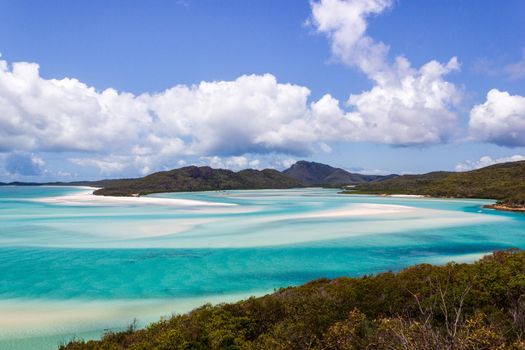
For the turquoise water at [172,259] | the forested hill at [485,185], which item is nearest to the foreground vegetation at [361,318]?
the turquoise water at [172,259]

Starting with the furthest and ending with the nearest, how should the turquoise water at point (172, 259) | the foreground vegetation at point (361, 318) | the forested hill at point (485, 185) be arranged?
the forested hill at point (485, 185) < the turquoise water at point (172, 259) < the foreground vegetation at point (361, 318)

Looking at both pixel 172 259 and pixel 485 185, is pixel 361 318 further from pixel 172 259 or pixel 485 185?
pixel 485 185

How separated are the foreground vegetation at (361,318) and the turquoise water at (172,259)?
619 centimetres

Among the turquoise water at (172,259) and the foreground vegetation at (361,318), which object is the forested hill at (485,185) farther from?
the foreground vegetation at (361,318)

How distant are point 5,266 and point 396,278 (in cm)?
2838

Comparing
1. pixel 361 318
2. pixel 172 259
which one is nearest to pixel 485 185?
pixel 172 259

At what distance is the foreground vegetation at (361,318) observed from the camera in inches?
409

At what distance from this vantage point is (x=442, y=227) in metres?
50.2

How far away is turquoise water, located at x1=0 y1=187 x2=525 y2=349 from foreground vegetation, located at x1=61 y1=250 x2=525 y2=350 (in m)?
6.19

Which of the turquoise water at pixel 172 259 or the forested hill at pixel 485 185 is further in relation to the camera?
the forested hill at pixel 485 185

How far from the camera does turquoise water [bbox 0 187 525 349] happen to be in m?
18.8

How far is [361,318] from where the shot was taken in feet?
40.0

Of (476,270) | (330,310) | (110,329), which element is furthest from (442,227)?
(110,329)

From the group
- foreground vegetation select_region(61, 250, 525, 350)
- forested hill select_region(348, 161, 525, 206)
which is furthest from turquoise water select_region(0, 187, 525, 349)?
forested hill select_region(348, 161, 525, 206)
